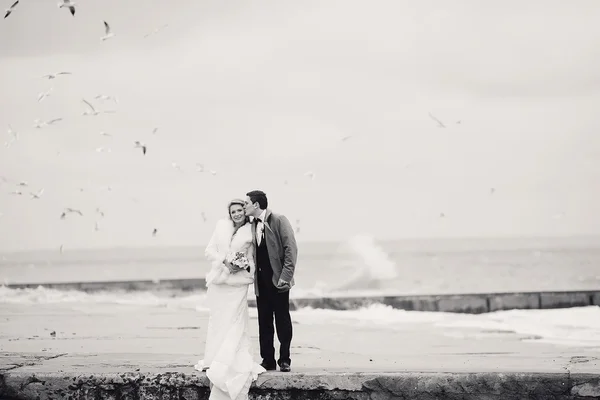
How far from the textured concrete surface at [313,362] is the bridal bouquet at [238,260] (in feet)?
3.22

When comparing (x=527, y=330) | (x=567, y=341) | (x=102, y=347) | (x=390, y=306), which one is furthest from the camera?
(x=390, y=306)

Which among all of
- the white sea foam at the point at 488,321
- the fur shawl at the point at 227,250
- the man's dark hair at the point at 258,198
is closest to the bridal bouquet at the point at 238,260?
the fur shawl at the point at 227,250

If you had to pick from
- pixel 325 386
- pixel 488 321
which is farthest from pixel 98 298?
pixel 325 386

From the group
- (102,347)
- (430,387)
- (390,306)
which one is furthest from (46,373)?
(390,306)

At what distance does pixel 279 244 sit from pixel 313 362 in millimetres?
2664

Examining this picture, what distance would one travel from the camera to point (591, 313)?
17453mm

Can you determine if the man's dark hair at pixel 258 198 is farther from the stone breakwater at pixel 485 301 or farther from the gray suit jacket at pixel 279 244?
the stone breakwater at pixel 485 301

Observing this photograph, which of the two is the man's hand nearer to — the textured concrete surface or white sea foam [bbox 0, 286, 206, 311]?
the textured concrete surface

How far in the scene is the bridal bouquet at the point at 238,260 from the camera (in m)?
6.93

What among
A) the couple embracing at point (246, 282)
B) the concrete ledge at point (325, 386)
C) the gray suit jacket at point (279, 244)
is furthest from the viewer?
the gray suit jacket at point (279, 244)

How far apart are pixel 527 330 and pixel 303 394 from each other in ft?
29.5

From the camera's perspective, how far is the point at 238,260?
694cm

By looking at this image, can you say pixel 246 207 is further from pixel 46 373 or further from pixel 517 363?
pixel 517 363

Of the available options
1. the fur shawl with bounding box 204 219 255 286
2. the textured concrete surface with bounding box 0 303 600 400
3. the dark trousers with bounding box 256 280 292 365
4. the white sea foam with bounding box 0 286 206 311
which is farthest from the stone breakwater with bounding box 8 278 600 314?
the fur shawl with bounding box 204 219 255 286
